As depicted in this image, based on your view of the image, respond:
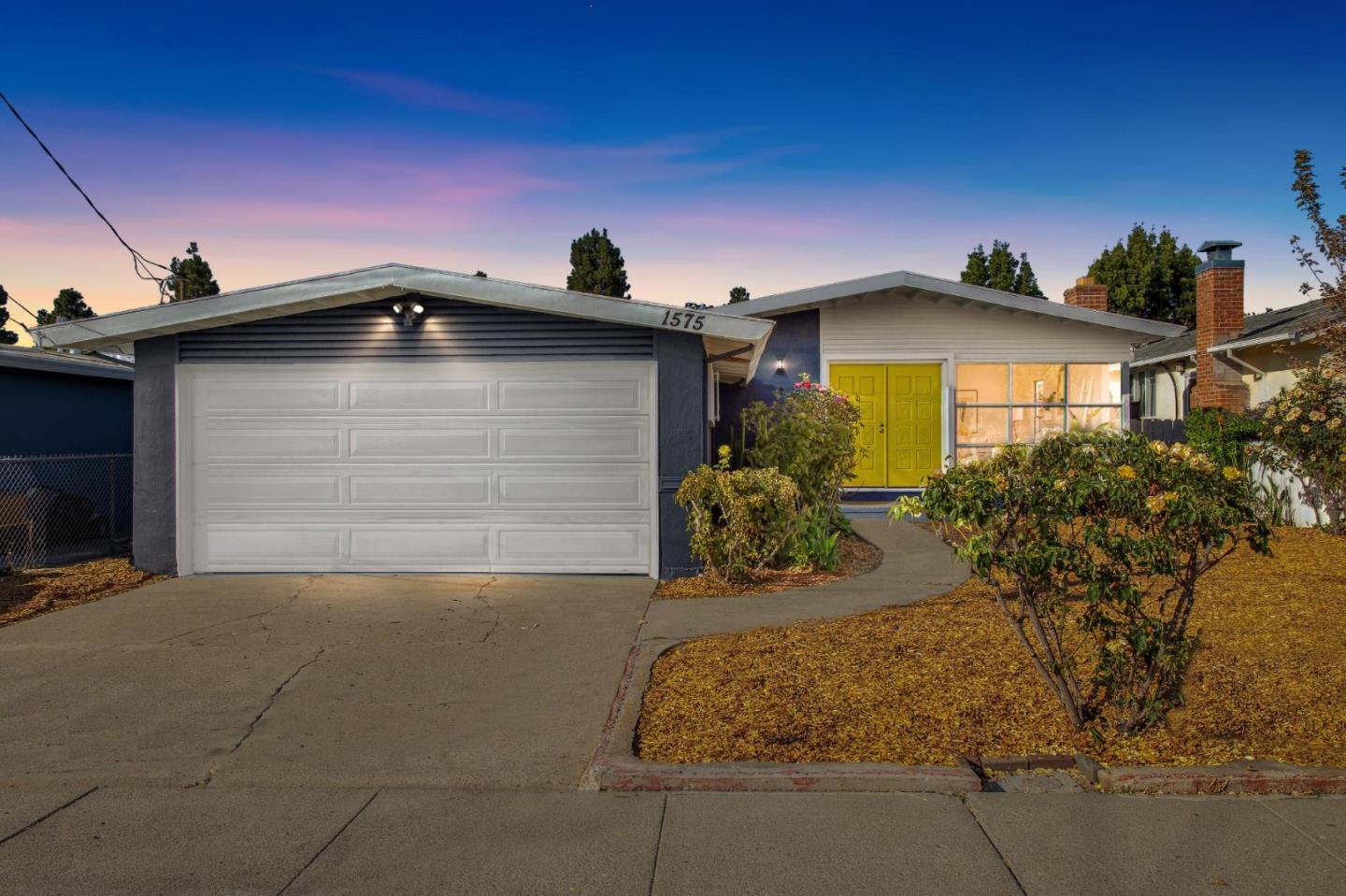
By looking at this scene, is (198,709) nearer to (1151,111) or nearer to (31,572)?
(31,572)

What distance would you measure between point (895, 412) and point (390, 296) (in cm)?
882

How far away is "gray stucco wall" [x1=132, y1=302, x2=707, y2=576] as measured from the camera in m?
9.22

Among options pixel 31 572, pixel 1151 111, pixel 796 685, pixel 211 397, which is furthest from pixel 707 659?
pixel 1151 111

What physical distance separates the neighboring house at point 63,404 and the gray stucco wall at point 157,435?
3.02 meters

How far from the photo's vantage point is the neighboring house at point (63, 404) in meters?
12.0

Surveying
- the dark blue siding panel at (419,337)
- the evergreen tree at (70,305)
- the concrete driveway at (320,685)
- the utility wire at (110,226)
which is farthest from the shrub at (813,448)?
the evergreen tree at (70,305)

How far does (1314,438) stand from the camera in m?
11.1

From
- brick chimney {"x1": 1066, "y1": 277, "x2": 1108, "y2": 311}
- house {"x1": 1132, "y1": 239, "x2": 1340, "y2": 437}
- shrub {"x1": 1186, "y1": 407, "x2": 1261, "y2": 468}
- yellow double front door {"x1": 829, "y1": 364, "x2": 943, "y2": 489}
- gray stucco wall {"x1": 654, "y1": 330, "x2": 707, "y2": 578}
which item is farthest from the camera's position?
brick chimney {"x1": 1066, "y1": 277, "x2": 1108, "y2": 311}

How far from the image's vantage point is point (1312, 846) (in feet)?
11.4

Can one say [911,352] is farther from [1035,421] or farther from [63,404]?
[63,404]

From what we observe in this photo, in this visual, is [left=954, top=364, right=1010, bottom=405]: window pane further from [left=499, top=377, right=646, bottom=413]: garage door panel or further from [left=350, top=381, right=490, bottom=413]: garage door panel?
[left=350, top=381, right=490, bottom=413]: garage door panel

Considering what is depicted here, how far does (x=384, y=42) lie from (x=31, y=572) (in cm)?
832

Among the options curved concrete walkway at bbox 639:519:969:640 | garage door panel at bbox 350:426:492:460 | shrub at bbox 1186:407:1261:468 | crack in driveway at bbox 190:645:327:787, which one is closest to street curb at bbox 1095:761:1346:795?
curved concrete walkway at bbox 639:519:969:640

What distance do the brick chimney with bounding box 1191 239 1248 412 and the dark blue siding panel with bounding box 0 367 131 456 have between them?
61.6 feet
